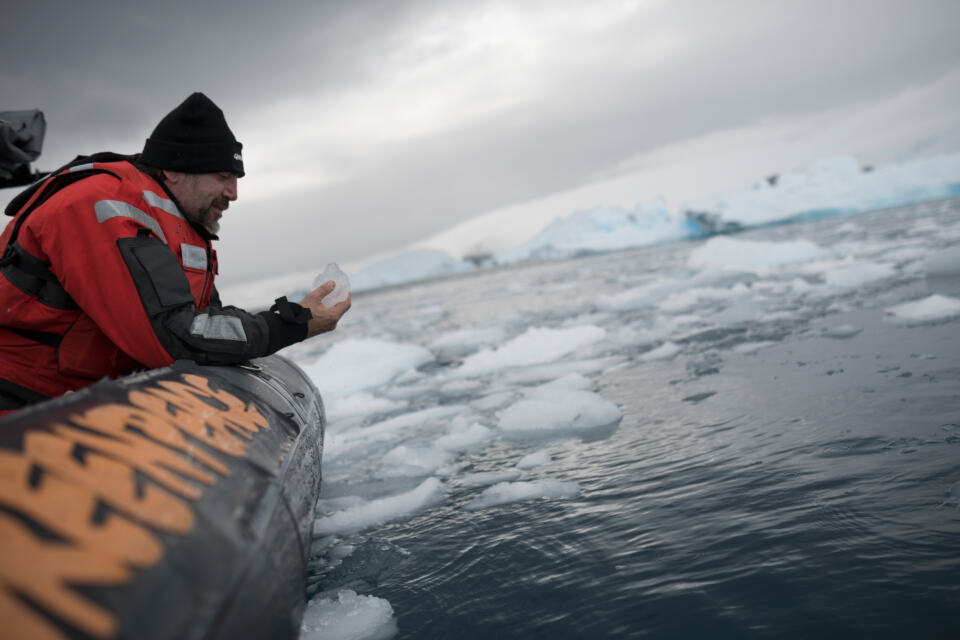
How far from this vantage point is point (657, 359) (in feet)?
17.7

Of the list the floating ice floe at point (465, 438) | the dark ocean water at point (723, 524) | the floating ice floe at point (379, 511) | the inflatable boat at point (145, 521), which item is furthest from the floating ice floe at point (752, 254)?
the inflatable boat at point (145, 521)

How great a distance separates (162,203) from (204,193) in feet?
0.67

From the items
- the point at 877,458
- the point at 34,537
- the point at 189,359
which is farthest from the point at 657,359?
the point at 34,537

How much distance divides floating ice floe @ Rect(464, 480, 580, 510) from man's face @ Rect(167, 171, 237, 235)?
1.82 m

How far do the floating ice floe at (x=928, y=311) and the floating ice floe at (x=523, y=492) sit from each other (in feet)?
13.4

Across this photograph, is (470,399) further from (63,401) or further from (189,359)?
(63,401)

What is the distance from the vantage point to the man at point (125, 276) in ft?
6.12

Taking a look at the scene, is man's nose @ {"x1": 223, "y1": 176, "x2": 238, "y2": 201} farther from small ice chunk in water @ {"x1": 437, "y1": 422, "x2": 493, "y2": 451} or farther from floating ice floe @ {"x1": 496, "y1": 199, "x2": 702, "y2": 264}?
floating ice floe @ {"x1": 496, "y1": 199, "x2": 702, "y2": 264}

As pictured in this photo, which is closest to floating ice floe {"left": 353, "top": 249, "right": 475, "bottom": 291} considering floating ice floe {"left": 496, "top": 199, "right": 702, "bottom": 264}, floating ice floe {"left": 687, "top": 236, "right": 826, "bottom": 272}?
floating ice floe {"left": 496, "top": 199, "right": 702, "bottom": 264}

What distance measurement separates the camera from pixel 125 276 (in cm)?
186

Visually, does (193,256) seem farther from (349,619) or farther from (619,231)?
(619,231)

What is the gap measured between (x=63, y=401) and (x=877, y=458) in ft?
9.67

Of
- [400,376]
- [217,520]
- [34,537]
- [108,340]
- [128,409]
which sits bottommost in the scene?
[400,376]

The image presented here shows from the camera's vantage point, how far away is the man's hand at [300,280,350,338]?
231cm
